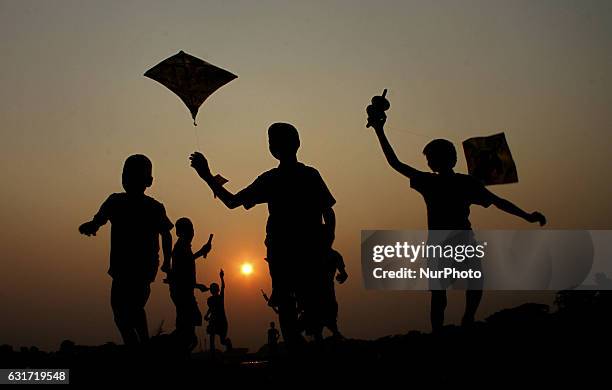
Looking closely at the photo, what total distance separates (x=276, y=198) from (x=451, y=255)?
1.97 meters

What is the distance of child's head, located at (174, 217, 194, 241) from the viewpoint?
463 inches

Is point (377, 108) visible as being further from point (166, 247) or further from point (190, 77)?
point (190, 77)

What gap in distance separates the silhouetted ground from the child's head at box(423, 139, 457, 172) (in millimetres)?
1694

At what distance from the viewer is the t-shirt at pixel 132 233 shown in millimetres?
7438

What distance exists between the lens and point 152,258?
7691 mm

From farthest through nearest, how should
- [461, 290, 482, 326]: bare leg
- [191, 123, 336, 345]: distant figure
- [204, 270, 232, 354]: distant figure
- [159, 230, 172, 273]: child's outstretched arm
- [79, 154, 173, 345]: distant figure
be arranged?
1. [204, 270, 232, 354]: distant figure
2. [159, 230, 172, 273]: child's outstretched arm
3. [79, 154, 173, 345]: distant figure
4. [461, 290, 482, 326]: bare leg
5. [191, 123, 336, 345]: distant figure

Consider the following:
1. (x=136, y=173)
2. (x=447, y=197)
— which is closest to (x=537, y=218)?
(x=447, y=197)

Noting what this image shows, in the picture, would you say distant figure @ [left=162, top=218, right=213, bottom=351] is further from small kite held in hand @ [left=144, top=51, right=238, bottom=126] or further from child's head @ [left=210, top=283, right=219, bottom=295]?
child's head @ [left=210, top=283, right=219, bottom=295]

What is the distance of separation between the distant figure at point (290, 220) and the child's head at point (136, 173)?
4.95ft

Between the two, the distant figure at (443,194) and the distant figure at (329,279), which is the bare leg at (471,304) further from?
the distant figure at (329,279)

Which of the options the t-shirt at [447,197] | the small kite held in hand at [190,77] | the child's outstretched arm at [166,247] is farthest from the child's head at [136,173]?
the small kite held in hand at [190,77]

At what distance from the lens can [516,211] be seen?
7.47m

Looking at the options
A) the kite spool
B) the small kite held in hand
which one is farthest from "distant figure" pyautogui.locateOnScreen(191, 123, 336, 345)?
the small kite held in hand

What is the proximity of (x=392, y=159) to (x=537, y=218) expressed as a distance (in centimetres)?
162
